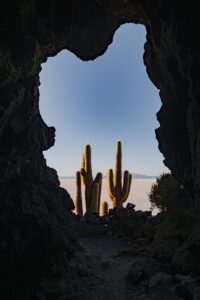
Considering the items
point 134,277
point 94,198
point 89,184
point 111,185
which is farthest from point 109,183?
point 134,277

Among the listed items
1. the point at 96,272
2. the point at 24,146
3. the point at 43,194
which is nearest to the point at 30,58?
the point at 24,146

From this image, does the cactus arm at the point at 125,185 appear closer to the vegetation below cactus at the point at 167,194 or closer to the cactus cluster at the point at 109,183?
the cactus cluster at the point at 109,183

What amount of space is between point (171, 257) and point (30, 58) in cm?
859

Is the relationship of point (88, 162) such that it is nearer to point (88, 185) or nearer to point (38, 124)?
point (88, 185)

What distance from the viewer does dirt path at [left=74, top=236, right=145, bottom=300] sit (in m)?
9.45

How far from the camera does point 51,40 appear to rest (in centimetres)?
1378

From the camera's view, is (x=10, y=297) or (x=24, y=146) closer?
(x=10, y=297)

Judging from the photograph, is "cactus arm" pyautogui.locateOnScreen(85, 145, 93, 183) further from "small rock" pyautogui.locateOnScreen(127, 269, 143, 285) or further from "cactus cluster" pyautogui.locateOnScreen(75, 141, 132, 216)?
"small rock" pyautogui.locateOnScreen(127, 269, 143, 285)

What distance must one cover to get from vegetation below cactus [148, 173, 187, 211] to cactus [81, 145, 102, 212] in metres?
5.04

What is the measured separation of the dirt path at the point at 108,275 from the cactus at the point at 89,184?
22.2 feet

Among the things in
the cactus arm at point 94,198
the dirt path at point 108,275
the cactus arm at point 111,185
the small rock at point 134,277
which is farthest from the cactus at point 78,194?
the small rock at point 134,277

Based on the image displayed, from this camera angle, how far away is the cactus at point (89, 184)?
2239 cm

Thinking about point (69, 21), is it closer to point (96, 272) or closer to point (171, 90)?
point (171, 90)

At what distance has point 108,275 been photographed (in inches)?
432
